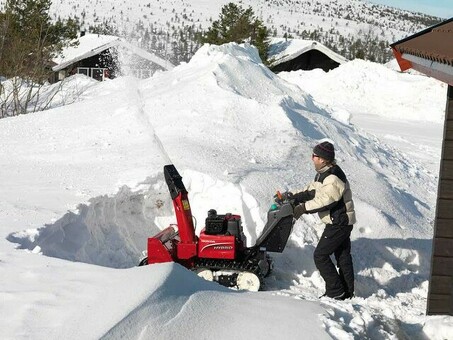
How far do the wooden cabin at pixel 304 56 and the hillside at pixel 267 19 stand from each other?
132 feet

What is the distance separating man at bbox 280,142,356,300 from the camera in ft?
21.2

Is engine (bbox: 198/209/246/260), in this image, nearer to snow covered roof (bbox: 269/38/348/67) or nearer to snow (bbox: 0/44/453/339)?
snow (bbox: 0/44/453/339)

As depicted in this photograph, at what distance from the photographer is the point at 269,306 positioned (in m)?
4.38

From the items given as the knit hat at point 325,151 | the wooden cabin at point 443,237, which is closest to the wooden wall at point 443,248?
the wooden cabin at point 443,237

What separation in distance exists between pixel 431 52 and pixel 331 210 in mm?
1639

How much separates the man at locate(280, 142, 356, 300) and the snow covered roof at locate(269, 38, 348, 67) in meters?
32.1

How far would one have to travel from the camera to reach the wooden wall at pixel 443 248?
20.1 ft

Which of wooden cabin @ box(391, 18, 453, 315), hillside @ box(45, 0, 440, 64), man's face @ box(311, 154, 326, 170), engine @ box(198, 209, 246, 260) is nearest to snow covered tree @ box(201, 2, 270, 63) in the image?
engine @ box(198, 209, 246, 260)

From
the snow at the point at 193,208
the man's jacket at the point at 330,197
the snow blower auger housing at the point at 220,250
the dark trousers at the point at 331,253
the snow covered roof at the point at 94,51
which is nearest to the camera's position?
the snow at the point at 193,208

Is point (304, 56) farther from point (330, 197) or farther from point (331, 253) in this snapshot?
point (330, 197)

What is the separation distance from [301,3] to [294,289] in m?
161

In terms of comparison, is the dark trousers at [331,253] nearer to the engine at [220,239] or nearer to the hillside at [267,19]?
the engine at [220,239]

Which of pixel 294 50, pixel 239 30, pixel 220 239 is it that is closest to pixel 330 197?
pixel 220 239

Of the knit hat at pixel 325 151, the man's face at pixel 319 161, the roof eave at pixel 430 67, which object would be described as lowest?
the man's face at pixel 319 161
